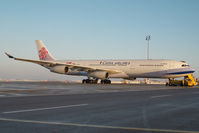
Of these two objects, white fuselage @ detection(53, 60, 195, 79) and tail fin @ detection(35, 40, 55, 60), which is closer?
white fuselage @ detection(53, 60, 195, 79)

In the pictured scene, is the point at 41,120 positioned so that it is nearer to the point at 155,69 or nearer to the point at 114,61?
the point at 155,69

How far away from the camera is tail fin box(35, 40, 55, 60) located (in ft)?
184

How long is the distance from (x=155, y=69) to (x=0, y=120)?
115 ft

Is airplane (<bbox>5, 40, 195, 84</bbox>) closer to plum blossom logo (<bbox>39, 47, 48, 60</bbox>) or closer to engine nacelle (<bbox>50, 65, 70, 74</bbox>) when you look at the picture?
engine nacelle (<bbox>50, 65, 70, 74</bbox>)

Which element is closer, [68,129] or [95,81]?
[68,129]

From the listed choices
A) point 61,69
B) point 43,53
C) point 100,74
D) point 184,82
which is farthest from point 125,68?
point 43,53

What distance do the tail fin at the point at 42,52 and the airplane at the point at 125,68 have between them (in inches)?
330

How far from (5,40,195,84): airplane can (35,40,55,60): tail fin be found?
27.5 ft

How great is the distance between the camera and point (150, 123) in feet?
22.3

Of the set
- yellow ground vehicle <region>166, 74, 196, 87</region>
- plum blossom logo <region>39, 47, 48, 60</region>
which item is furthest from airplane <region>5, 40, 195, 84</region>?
plum blossom logo <region>39, 47, 48, 60</region>

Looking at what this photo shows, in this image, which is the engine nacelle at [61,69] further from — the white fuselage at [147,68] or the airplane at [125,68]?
the white fuselage at [147,68]

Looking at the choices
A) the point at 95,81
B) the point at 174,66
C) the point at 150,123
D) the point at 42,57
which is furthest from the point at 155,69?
the point at 150,123

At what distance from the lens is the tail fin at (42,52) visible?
56.2 m

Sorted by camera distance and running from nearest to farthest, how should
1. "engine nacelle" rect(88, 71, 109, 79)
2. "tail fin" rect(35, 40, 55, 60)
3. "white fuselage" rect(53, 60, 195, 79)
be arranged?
"white fuselage" rect(53, 60, 195, 79) → "engine nacelle" rect(88, 71, 109, 79) → "tail fin" rect(35, 40, 55, 60)
